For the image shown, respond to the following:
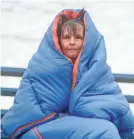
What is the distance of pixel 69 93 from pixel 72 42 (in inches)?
7.1

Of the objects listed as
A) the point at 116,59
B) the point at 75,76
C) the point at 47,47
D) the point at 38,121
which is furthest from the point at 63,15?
the point at 116,59

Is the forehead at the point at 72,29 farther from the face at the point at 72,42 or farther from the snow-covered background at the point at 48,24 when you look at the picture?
the snow-covered background at the point at 48,24

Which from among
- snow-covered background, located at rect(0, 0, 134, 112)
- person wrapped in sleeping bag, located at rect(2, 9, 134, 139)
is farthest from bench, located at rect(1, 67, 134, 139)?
person wrapped in sleeping bag, located at rect(2, 9, 134, 139)

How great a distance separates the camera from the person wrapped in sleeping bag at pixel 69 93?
1277 millimetres

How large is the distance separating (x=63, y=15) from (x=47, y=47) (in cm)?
14

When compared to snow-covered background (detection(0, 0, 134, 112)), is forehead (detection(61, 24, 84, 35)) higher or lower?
higher

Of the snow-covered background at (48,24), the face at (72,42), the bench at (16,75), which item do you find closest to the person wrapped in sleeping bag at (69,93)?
the face at (72,42)

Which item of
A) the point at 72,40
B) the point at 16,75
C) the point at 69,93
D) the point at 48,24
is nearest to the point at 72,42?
the point at 72,40

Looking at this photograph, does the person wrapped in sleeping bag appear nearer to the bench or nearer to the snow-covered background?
the bench

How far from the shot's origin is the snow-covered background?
6.44 feet

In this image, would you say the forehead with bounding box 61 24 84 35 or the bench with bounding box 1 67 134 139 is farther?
the bench with bounding box 1 67 134 139

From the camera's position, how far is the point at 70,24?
1404 millimetres

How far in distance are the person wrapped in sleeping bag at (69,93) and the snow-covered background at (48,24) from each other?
19.2 inches

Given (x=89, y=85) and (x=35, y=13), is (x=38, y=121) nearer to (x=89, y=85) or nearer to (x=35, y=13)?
(x=89, y=85)
